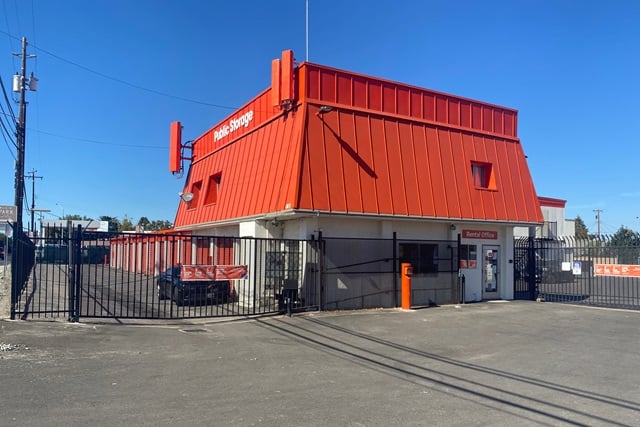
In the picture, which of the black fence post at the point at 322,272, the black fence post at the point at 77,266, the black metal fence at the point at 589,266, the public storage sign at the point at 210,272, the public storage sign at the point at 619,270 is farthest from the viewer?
the black metal fence at the point at 589,266

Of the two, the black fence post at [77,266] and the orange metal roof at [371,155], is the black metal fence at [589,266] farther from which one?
the black fence post at [77,266]

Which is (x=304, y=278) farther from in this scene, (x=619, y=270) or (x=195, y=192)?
(x=195, y=192)

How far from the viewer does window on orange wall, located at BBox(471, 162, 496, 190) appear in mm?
21406

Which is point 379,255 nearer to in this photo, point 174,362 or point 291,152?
point 291,152

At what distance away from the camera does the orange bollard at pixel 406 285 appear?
17078 millimetres

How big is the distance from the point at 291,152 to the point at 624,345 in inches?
418

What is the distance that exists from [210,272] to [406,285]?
22.2 feet

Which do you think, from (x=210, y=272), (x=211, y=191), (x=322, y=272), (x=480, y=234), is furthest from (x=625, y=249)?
(x=211, y=191)

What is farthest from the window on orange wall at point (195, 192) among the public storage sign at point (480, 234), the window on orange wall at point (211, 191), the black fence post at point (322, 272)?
the public storage sign at point (480, 234)

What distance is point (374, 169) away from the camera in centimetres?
1770

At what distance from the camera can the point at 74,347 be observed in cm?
987

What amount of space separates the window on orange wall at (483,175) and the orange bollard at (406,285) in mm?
6270

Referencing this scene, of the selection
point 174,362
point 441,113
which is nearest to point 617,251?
point 441,113

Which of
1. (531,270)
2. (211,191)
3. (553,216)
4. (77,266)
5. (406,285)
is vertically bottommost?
(406,285)
